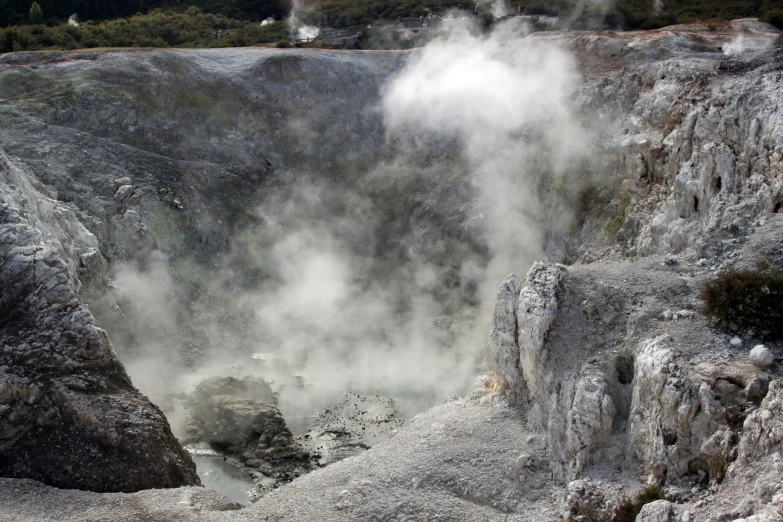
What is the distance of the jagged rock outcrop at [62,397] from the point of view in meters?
17.6

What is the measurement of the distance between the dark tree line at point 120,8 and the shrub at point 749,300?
1915 inches

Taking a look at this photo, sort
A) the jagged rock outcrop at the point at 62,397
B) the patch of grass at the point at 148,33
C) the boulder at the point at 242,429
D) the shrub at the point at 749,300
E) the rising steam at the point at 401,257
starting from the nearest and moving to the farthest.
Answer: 1. the shrub at the point at 749,300
2. the jagged rock outcrop at the point at 62,397
3. the boulder at the point at 242,429
4. the rising steam at the point at 401,257
5. the patch of grass at the point at 148,33

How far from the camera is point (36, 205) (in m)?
23.5

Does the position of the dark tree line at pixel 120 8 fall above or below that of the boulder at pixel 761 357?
above

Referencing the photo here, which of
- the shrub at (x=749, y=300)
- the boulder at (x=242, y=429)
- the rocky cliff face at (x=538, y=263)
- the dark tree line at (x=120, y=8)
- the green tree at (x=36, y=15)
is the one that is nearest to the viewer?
the rocky cliff face at (x=538, y=263)

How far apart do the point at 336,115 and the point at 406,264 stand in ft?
31.7

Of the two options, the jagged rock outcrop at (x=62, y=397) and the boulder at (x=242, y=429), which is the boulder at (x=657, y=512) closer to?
the jagged rock outcrop at (x=62, y=397)

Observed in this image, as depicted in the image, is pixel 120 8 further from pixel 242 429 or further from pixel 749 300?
pixel 749 300

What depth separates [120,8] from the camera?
5662 centimetres

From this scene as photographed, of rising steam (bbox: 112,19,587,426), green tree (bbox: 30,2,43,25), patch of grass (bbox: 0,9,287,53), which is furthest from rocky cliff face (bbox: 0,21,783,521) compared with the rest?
green tree (bbox: 30,2,43,25)

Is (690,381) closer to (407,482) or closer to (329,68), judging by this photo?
(407,482)

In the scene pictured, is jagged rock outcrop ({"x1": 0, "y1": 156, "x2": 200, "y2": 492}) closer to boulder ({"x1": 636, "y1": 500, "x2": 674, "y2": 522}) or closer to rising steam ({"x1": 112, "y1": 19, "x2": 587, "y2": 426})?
rising steam ({"x1": 112, "y1": 19, "x2": 587, "y2": 426})

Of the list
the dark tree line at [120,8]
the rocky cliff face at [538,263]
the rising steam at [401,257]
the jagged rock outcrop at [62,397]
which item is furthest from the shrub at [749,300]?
the dark tree line at [120,8]

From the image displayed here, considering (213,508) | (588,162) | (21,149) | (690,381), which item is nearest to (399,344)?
(588,162)
